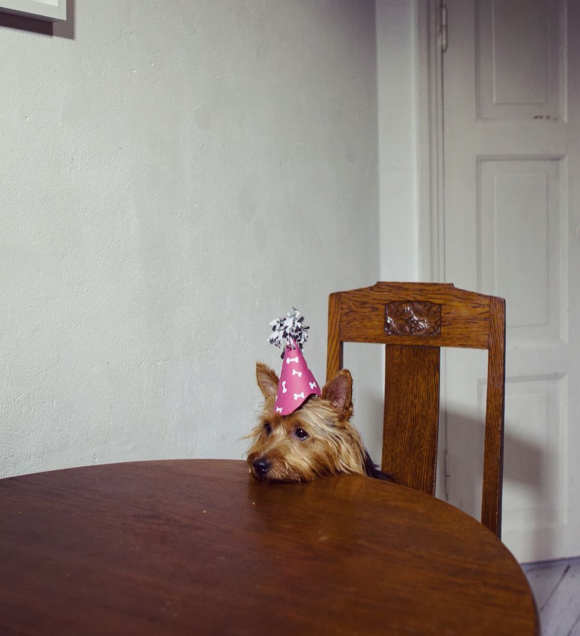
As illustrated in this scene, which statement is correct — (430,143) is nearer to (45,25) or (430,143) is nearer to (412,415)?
(412,415)

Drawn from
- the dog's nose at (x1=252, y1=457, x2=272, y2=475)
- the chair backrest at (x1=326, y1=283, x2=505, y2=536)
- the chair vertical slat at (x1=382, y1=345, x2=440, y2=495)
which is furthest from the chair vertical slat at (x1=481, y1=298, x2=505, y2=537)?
the dog's nose at (x1=252, y1=457, x2=272, y2=475)

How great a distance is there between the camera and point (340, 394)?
5.03ft

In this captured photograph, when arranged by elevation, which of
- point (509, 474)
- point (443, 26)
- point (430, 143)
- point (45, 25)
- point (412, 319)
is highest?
point (443, 26)

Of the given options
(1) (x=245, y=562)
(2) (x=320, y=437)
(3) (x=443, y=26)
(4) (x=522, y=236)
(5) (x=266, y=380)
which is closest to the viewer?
(1) (x=245, y=562)

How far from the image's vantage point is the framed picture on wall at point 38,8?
164 cm

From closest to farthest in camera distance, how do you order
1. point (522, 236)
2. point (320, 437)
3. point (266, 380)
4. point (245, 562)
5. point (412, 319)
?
1. point (245, 562)
2. point (320, 437)
3. point (266, 380)
4. point (412, 319)
5. point (522, 236)

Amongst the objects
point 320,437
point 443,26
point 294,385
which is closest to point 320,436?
point 320,437

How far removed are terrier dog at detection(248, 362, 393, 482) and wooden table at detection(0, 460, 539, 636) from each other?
0.11 m

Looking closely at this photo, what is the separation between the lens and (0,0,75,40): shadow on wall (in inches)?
65.9

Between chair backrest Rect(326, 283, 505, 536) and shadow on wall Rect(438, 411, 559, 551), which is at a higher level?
chair backrest Rect(326, 283, 505, 536)

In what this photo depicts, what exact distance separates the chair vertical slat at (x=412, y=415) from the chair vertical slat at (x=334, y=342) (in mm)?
130

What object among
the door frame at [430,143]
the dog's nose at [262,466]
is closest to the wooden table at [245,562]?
the dog's nose at [262,466]

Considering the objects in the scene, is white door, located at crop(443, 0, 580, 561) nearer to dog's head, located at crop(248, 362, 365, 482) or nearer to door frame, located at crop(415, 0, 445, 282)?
door frame, located at crop(415, 0, 445, 282)

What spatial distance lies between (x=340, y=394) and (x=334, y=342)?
0.30 metres
